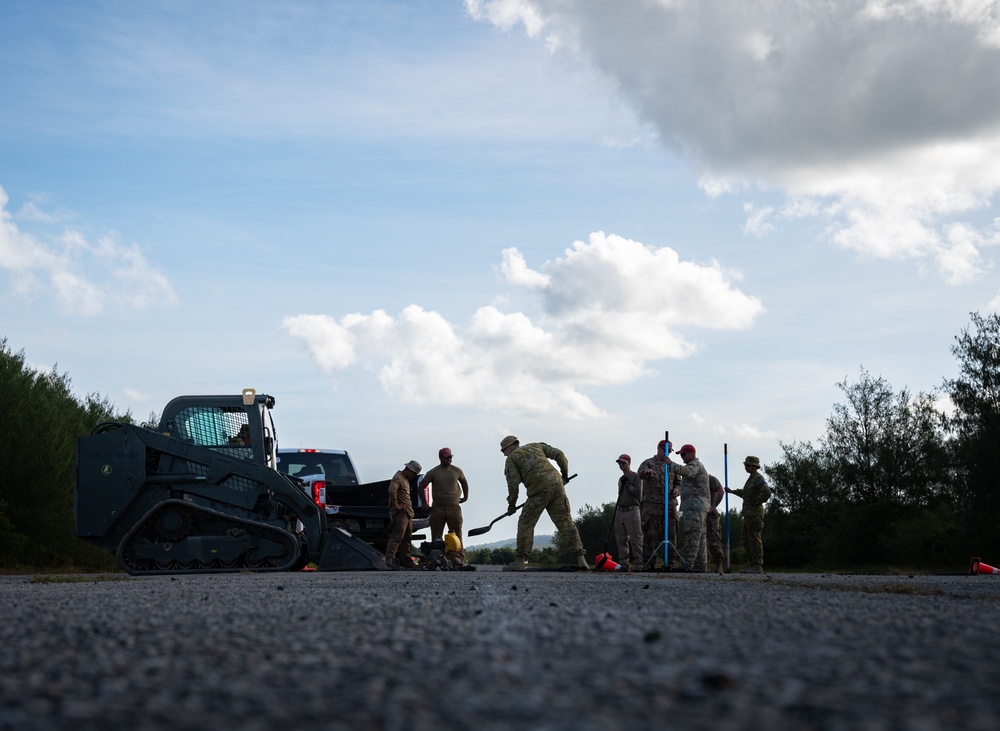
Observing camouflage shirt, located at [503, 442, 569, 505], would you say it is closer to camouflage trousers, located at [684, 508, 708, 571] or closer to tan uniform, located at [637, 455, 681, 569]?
tan uniform, located at [637, 455, 681, 569]

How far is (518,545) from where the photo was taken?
746 inches

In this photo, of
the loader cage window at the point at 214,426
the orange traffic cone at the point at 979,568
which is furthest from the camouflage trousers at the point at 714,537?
the loader cage window at the point at 214,426

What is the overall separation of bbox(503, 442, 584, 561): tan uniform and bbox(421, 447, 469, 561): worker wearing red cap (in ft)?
3.48

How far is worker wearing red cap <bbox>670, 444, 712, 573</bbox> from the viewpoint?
17984 mm

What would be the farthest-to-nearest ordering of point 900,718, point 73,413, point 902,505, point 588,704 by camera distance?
point 902,505
point 73,413
point 588,704
point 900,718

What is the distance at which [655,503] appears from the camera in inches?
798

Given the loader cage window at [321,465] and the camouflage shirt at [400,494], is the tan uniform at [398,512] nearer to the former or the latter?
the camouflage shirt at [400,494]

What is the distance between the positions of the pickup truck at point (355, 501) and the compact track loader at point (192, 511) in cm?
256

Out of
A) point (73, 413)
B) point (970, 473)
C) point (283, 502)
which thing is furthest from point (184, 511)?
point (970, 473)

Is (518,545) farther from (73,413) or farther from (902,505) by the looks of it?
(902,505)

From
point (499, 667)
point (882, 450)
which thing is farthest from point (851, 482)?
point (499, 667)

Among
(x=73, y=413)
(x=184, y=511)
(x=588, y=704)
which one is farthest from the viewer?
(x=73, y=413)

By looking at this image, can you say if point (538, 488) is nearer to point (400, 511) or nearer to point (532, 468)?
point (532, 468)

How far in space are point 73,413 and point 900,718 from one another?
34.6 metres
